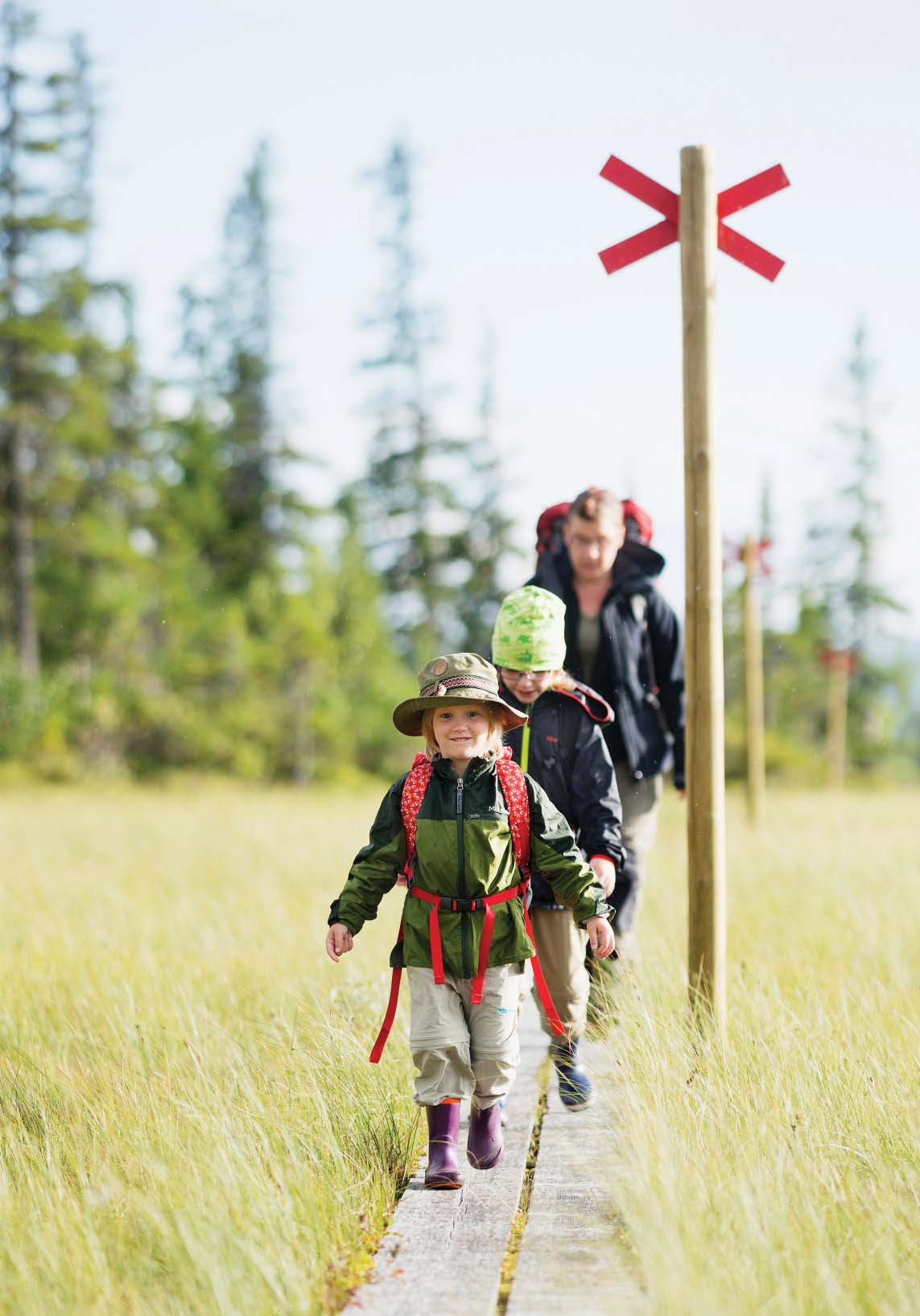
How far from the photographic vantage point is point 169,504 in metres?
27.4

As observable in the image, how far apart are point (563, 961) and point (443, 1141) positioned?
0.81 metres

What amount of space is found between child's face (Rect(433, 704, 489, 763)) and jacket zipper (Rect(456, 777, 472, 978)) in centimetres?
14

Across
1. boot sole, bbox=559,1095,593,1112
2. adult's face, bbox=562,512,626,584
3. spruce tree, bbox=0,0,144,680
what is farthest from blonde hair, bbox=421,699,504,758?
spruce tree, bbox=0,0,144,680

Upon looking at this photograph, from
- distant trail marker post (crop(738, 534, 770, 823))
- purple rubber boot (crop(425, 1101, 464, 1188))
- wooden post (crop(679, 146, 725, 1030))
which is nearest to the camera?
purple rubber boot (crop(425, 1101, 464, 1188))

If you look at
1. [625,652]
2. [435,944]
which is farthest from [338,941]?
[625,652]

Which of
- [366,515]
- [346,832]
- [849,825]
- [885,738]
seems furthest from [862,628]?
[346,832]

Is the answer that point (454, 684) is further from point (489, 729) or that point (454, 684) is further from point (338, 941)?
point (338, 941)

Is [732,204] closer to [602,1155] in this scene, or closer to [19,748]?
[602,1155]

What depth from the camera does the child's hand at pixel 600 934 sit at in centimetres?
335

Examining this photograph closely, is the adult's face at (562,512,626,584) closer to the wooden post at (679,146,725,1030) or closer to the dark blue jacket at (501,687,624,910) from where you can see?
the wooden post at (679,146,725,1030)

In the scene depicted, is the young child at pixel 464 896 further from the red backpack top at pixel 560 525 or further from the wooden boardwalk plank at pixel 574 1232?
the red backpack top at pixel 560 525

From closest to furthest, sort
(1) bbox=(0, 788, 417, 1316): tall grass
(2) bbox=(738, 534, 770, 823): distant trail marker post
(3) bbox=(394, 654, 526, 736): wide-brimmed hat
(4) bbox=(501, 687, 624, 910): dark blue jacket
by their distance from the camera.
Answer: (1) bbox=(0, 788, 417, 1316): tall grass, (3) bbox=(394, 654, 526, 736): wide-brimmed hat, (4) bbox=(501, 687, 624, 910): dark blue jacket, (2) bbox=(738, 534, 770, 823): distant trail marker post

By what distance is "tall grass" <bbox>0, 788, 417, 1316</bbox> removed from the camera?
101 inches

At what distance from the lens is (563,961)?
3.90 metres
